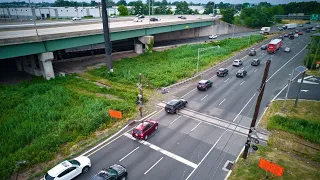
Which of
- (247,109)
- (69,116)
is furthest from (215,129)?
(69,116)

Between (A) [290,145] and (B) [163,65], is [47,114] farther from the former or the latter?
(B) [163,65]

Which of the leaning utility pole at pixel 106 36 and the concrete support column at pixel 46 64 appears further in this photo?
the leaning utility pole at pixel 106 36

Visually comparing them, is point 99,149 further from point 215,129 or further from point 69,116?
point 215,129

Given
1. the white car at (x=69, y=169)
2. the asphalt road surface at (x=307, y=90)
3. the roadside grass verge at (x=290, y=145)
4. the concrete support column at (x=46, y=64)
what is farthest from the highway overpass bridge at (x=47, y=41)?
the roadside grass verge at (x=290, y=145)

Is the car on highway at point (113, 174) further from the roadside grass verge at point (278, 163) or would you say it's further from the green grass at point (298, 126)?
the green grass at point (298, 126)

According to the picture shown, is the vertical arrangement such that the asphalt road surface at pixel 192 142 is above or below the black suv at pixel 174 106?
below

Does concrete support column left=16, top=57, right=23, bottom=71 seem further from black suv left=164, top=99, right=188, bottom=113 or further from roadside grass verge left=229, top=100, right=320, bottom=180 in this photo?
roadside grass verge left=229, top=100, right=320, bottom=180

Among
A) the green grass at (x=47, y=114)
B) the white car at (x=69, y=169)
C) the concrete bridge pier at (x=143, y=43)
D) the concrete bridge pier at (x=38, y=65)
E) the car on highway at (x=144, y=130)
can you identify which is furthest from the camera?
the concrete bridge pier at (x=143, y=43)
